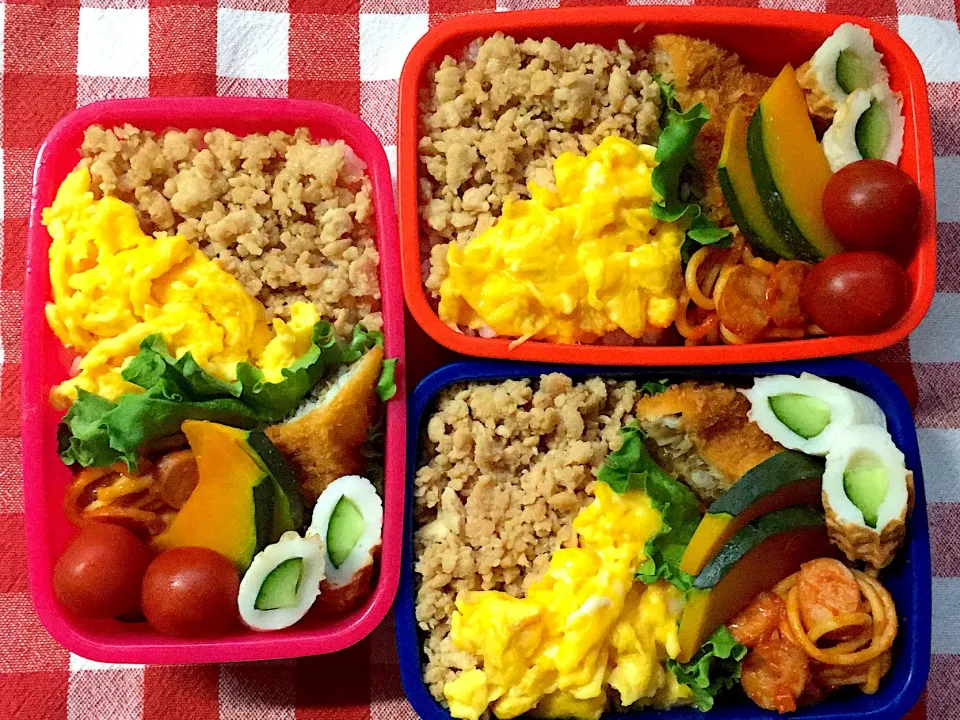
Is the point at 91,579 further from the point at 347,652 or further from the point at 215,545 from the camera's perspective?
the point at 347,652

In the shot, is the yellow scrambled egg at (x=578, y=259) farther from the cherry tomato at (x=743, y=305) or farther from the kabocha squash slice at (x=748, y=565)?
the kabocha squash slice at (x=748, y=565)

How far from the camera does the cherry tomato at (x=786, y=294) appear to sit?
185 centimetres

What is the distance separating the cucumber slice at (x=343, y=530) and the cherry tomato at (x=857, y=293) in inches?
41.3

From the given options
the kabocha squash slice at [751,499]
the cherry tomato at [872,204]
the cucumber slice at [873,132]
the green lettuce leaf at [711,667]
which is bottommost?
the green lettuce leaf at [711,667]

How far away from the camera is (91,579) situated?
1.63m

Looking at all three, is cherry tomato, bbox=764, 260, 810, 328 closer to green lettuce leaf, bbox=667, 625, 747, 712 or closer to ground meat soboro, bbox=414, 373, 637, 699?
ground meat soboro, bbox=414, 373, 637, 699

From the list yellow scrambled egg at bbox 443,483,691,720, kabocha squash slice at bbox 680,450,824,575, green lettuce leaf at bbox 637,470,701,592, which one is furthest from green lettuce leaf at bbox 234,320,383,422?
kabocha squash slice at bbox 680,450,824,575

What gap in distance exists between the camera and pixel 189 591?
5.33ft

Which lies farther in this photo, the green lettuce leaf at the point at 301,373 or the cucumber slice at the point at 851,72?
the cucumber slice at the point at 851,72

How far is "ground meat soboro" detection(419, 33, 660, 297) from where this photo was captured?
1876 millimetres

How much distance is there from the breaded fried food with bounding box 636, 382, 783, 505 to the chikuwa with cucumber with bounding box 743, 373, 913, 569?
1.8 inches

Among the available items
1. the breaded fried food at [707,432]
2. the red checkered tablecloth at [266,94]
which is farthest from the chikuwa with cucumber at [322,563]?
the breaded fried food at [707,432]

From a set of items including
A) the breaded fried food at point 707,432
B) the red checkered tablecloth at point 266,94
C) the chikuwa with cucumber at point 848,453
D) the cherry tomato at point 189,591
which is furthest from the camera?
the red checkered tablecloth at point 266,94

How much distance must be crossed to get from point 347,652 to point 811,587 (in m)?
1.04
